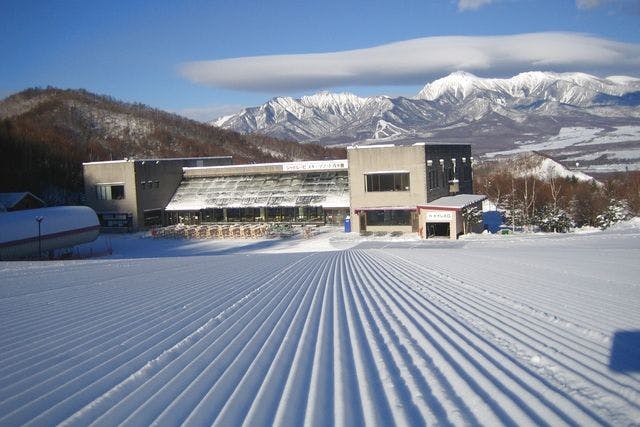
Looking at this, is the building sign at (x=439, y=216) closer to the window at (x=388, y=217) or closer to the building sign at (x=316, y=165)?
the window at (x=388, y=217)

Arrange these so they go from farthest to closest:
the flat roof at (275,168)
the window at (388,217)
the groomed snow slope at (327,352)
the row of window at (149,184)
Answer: the row of window at (149,184) → the flat roof at (275,168) → the window at (388,217) → the groomed snow slope at (327,352)

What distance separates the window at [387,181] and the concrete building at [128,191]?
671 inches

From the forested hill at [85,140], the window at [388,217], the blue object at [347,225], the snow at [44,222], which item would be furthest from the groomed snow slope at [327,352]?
the forested hill at [85,140]

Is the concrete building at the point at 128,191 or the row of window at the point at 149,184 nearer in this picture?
the concrete building at the point at 128,191

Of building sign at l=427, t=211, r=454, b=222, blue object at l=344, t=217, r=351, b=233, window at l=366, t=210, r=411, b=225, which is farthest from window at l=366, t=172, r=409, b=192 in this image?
building sign at l=427, t=211, r=454, b=222

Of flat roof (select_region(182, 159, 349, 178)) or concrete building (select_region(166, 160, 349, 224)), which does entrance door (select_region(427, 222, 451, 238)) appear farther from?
flat roof (select_region(182, 159, 349, 178))

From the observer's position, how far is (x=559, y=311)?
7.07m

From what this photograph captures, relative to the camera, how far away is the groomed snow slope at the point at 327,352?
4027 millimetres

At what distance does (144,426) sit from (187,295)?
5.55 metres

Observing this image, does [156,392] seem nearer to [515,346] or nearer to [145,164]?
[515,346]

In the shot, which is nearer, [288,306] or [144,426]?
[144,426]

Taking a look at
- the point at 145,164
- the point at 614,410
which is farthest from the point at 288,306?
the point at 145,164

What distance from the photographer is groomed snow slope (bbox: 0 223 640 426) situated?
13.2 ft

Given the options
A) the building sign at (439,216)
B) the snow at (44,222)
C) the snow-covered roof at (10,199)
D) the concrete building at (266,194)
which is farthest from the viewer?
the snow-covered roof at (10,199)
